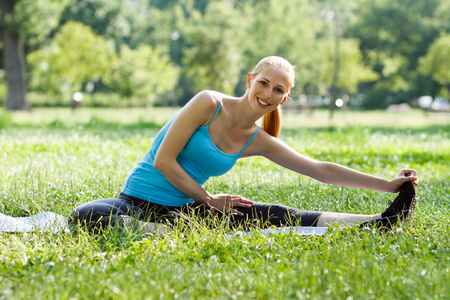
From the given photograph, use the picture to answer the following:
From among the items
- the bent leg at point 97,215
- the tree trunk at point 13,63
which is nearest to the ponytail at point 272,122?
the bent leg at point 97,215

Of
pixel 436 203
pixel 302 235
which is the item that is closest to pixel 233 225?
pixel 302 235

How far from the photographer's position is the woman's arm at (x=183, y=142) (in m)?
3.80

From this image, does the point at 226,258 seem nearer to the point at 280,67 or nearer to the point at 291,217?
the point at 291,217

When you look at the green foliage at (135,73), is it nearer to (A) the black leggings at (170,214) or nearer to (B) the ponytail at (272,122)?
(B) the ponytail at (272,122)

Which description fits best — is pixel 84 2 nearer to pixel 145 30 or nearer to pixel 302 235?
pixel 145 30

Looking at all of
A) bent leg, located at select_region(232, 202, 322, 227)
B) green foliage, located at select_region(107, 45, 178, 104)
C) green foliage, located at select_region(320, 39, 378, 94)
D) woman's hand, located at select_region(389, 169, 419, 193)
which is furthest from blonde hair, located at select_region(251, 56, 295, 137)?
green foliage, located at select_region(107, 45, 178, 104)

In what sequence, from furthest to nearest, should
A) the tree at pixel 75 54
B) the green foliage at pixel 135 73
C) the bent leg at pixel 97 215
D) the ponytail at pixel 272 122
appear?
the green foliage at pixel 135 73
the tree at pixel 75 54
the ponytail at pixel 272 122
the bent leg at pixel 97 215

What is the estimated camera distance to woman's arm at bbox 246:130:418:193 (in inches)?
160

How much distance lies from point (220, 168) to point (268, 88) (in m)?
0.75

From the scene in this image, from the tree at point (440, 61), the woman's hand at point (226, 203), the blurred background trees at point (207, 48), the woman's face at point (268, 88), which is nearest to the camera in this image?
the woman's face at point (268, 88)

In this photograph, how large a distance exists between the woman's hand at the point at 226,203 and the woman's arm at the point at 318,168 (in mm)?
450

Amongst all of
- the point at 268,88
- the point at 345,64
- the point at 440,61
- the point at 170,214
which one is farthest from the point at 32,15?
the point at 268,88

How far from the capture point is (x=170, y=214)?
4.06 meters

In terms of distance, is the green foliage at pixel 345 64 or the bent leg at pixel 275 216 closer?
the bent leg at pixel 275 216
